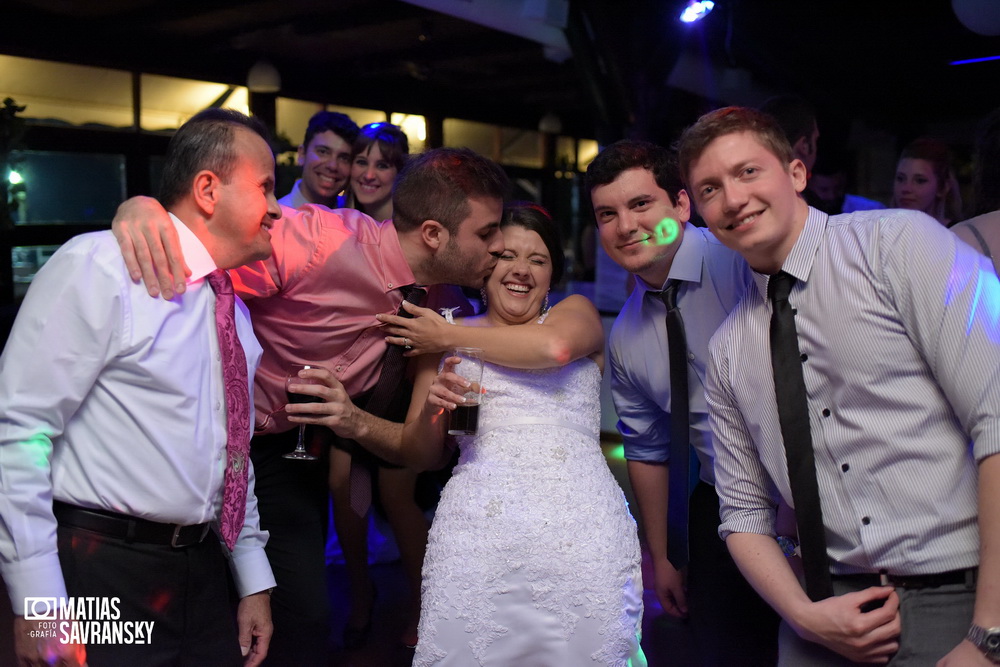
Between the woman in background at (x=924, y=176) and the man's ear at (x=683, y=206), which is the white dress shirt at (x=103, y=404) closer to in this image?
the man's ear at (x=683, y=206)

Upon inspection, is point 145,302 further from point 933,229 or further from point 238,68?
point 238,68

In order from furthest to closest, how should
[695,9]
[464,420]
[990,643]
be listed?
[695,9]
[464,420]
[990,643]

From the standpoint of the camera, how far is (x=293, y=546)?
2.59m

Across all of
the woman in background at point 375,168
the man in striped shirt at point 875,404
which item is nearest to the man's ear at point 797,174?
the man in striped shirt at point 875,404

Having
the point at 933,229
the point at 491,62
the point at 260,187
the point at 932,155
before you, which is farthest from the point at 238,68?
the point at 933,229

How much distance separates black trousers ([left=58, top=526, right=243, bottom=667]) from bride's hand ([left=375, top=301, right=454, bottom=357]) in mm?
710

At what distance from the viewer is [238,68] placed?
7.75m

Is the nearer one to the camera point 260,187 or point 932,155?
point 260,187

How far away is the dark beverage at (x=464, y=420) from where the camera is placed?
2.09m

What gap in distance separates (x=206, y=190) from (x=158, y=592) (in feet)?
2.78

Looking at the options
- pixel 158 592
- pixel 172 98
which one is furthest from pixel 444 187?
pixel 172 98

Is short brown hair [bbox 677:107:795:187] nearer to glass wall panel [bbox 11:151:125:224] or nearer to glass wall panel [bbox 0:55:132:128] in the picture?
glass wall panel [bbox 11:151:125:224]

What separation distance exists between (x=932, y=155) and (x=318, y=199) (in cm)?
296

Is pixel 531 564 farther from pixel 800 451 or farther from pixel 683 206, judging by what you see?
pixel 683 206
